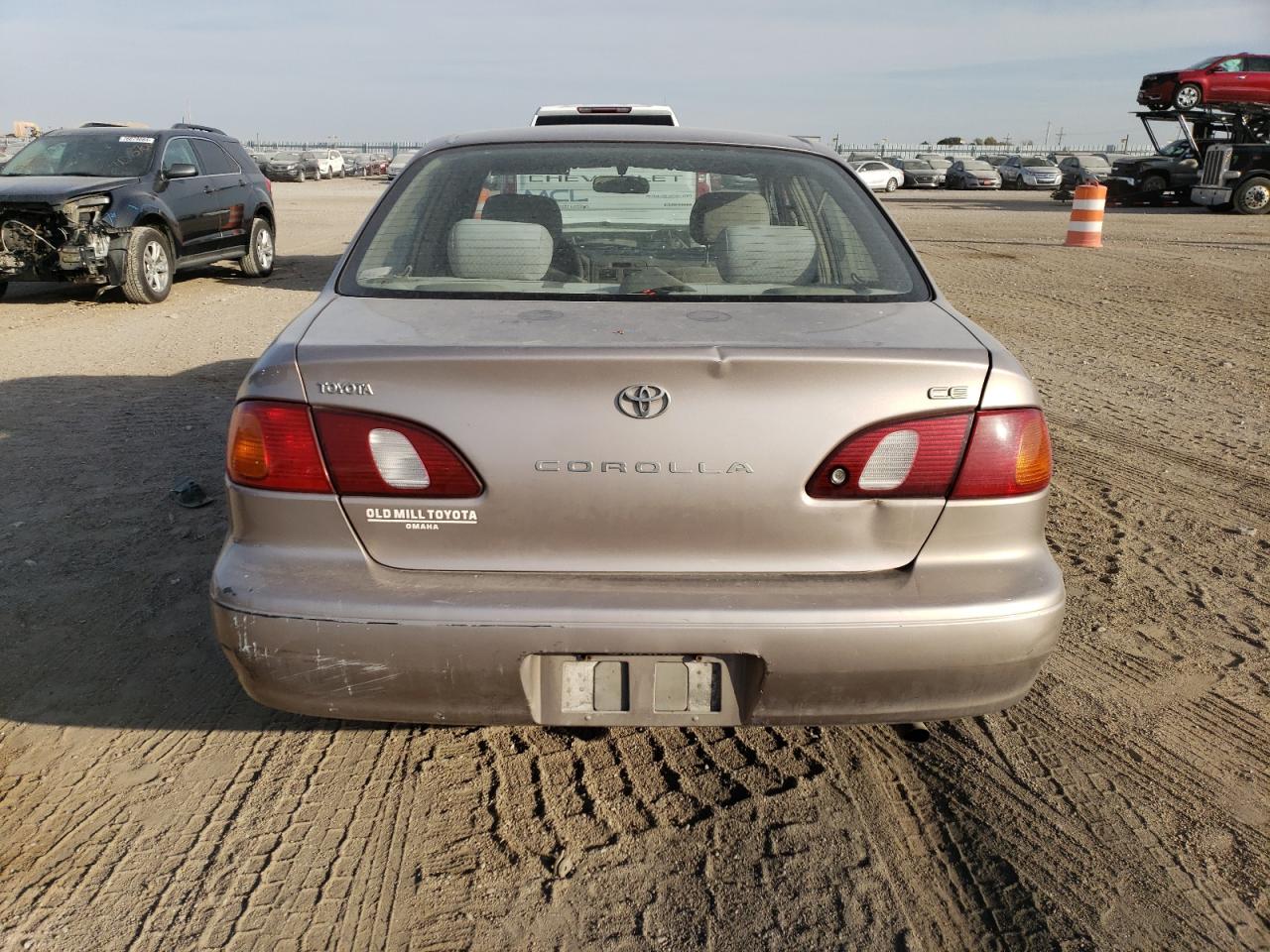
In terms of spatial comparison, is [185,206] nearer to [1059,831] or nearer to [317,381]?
[317,381]

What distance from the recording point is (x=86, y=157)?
11.2m

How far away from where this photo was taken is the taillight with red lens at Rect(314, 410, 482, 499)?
223 cm

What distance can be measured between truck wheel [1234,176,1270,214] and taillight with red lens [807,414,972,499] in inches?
1066

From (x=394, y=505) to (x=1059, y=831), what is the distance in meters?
1.74

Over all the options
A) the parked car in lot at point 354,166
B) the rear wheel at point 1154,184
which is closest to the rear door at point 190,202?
the rear wheel at point 1154,184

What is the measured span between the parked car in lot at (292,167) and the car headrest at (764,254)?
159ft

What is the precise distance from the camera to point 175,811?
262cm

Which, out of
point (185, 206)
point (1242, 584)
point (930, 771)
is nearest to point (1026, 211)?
point (185, 206)

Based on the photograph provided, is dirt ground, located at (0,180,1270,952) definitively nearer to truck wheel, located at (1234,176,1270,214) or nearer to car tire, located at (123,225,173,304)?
car tire, located at (123,225,173,304)

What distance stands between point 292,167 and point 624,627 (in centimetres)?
5347

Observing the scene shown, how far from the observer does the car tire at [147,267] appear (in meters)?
10.5

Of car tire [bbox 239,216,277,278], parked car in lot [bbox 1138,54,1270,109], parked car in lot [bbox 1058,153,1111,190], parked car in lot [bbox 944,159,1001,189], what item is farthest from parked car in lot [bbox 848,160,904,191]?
car tire [bbox 239,216,277,278]

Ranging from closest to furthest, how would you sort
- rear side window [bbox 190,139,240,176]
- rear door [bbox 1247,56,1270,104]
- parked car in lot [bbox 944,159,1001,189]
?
rear side window [bbox 190,139,240,176] → rear door [bbox 1247,56,1270,104] → parked car in lot [bbox 944,159,1001,189]

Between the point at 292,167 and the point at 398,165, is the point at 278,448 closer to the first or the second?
the point at 398,165
